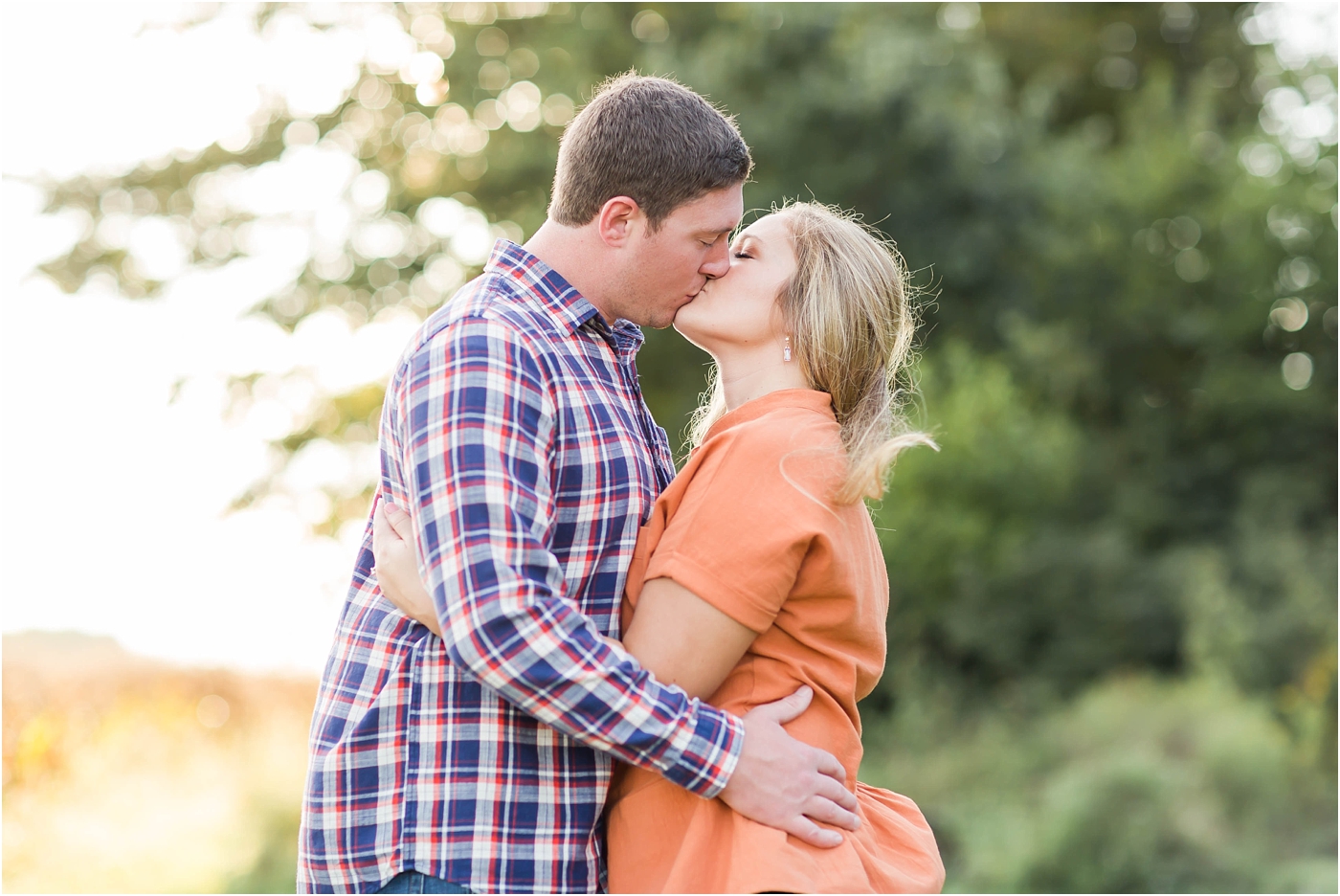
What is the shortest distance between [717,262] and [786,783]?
1.01 meters

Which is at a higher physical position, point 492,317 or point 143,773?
point 492,317

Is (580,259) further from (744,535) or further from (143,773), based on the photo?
(143,773)

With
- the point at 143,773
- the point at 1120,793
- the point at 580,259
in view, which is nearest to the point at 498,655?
the point at 580,259

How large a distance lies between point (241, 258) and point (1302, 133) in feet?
34.8

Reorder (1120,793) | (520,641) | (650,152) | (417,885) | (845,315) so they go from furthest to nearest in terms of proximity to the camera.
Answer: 1. (1120,793)
2. (845,315)
3. (650,152)
4. (417,885)
5. (520,641)

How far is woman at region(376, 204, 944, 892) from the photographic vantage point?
5.94 ft

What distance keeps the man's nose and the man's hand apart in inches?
33.6

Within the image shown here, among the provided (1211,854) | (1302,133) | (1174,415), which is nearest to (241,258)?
(1211,854)

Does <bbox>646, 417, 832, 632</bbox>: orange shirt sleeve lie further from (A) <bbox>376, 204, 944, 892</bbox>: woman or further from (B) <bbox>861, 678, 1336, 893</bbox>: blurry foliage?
(B) <bbox>861, 678, 1336, 893</bbox>: blurry foliage

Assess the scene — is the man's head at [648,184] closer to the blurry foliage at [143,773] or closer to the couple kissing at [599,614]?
the couple kissing at [599,614]

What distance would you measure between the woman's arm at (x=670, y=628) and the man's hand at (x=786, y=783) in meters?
0.11

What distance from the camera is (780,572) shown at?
183cm

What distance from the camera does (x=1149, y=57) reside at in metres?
14.1

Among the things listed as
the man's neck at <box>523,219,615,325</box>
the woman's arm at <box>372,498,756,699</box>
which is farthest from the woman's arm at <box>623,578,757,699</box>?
the man's neck at <box>523,219,615,325</box>
